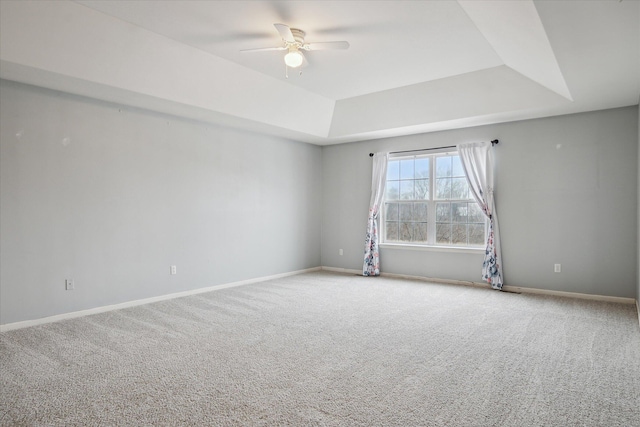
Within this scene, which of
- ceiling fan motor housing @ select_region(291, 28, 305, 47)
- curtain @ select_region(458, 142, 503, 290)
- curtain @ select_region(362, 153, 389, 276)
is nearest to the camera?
ceiling fan motor housing @ select_region(291, 28, 305, 47)

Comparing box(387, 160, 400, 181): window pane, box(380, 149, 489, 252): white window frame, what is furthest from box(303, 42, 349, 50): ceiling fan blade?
box(387, 160, 400, 181): window pane

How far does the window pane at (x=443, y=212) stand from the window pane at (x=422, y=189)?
0.26 meters

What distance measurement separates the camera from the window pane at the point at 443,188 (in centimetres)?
629

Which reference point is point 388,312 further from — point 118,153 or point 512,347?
point 118,153

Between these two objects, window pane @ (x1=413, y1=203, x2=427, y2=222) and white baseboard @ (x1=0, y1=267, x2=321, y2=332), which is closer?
white baseboard @ (x1=0, y1=267, x2=321, y2=332)

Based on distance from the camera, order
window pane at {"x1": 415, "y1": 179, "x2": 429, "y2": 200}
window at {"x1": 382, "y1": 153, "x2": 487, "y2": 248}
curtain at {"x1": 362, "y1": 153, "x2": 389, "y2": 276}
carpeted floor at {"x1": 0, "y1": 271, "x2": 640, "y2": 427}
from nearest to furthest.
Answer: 1. carpeted floor at {"x1": 0, "y1": 271, "x2": 640, "y2": 427}
2. window at {"x1": 382, "y1": 153, "x2": 487, "y2": 248}
3. window pane at {"x1": 415, "y1": 179, "x2": 429, "y2": 200}
4. curtain at {"x1": 362, "y1": 153, "x2": 389, "y2": 276}

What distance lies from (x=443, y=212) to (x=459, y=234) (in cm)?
43

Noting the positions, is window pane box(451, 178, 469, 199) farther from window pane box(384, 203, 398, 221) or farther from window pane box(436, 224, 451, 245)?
window pane box(384, 203, 398, 221)

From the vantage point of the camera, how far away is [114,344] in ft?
11.1

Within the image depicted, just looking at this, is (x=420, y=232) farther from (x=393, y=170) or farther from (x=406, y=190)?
(x=393, y=170)

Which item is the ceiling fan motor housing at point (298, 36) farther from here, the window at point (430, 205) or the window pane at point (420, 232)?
the window pane at point (420, 232)

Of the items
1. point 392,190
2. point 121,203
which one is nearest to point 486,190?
point 392,190

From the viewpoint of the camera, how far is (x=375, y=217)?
6871mm

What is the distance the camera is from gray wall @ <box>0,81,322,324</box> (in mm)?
3902
